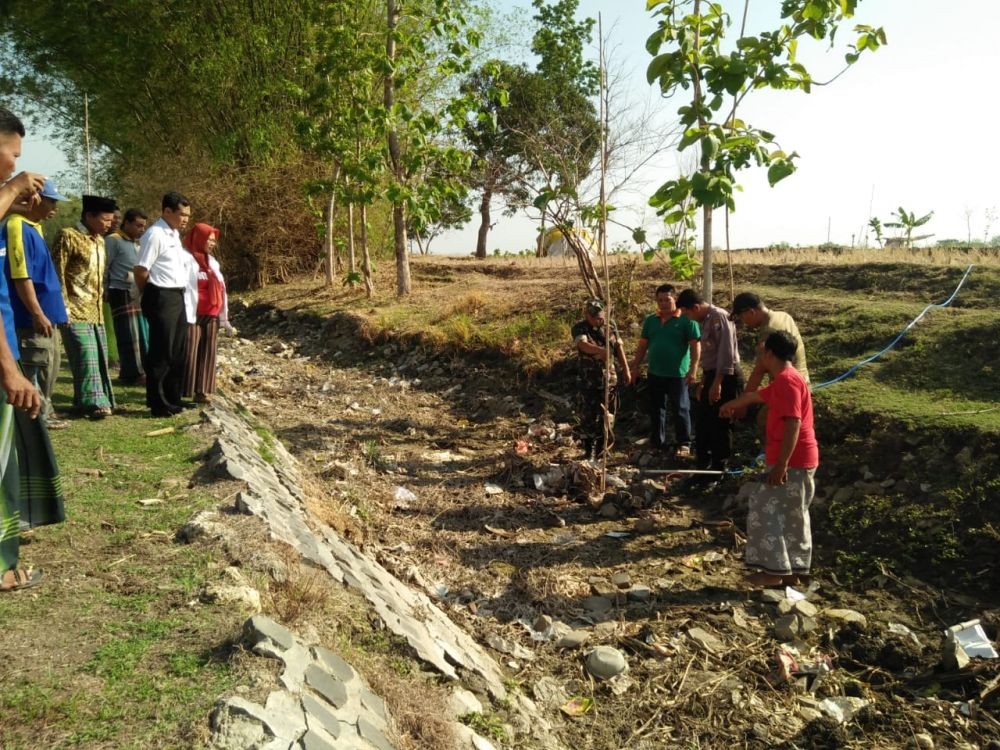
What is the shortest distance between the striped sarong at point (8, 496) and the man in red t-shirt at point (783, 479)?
385cm

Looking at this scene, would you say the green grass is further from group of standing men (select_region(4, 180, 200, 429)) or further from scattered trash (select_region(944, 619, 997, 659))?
scattered trash (select_region(944, 619, 997, 659))

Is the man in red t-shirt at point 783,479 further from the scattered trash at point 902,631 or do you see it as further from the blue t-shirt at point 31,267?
the blue t-shirt at point 31,267

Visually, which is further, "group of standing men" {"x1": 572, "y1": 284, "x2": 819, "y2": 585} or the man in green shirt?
the man in green shirt

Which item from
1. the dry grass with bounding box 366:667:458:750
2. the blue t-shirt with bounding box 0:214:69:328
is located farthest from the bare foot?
the blue t-shirt with bounding box 0:214:69:328

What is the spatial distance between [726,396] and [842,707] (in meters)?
2.86

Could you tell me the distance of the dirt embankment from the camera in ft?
12.1

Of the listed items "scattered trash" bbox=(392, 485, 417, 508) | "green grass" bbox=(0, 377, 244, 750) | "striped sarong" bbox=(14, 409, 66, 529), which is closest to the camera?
"green grass" bbox=(0, 377, 244, 750)

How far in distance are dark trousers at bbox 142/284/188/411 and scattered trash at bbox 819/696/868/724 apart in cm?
506

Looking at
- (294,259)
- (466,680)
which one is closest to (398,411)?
(466,680)

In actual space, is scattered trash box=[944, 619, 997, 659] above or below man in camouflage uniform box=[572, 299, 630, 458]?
below

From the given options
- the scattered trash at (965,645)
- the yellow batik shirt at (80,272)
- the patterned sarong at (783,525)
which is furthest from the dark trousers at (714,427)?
the yellow batik shirt at (80,272)

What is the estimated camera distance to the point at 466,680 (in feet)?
11.2

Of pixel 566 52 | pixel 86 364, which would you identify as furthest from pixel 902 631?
pixel 566 52

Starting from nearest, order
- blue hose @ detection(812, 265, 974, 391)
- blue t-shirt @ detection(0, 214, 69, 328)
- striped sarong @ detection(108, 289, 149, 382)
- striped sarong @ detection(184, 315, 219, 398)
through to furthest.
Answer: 1. blue t-shirt @ detection(0, 214, 69, 328)
2. striped sarong @ detection(184, 315, 219, 398)
3. blue hose @ detection(812, 265, 974, 391)
4. striped sarong @ detection(108, 289, 149, 382)
